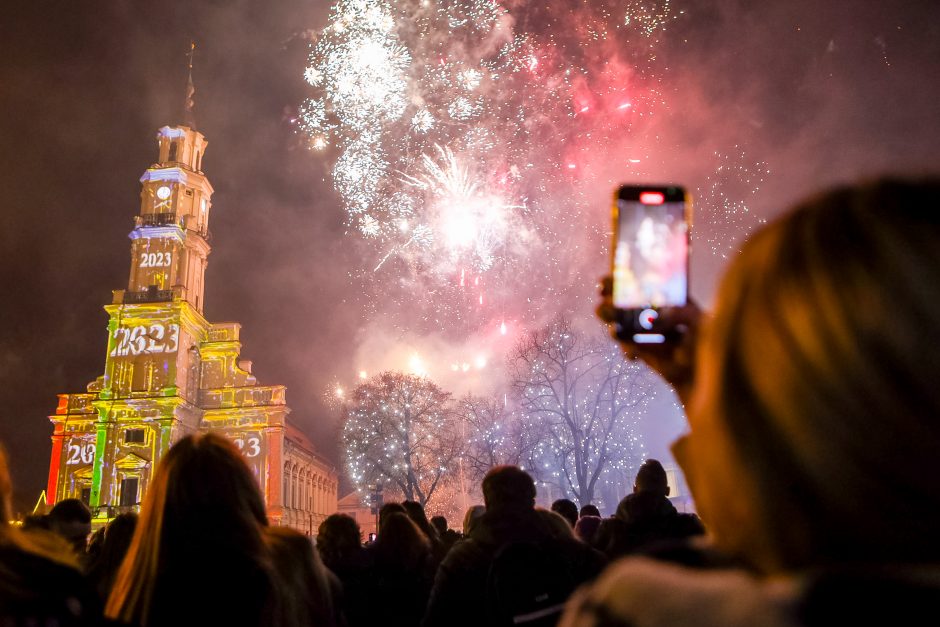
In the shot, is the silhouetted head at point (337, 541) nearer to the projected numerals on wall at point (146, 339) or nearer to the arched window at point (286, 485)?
the projected numerals on wall at point (146, 339)

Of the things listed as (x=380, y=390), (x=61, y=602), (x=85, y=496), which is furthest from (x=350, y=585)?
(x=85, y=496)

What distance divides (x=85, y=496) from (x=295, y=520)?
16.0 metres

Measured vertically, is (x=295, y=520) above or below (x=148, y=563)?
below

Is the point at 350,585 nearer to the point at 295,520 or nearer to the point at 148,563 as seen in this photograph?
the point at 148,563

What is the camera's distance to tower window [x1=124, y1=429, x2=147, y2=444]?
44469mm

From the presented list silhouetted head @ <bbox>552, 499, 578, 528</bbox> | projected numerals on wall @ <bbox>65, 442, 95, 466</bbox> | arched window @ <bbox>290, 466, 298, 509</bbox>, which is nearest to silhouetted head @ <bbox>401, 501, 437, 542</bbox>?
silhouetted head @ <bbox>552, 499, 578, 528</bbox>

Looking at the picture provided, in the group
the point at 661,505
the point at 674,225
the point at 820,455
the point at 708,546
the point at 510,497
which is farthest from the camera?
the point at 661,505

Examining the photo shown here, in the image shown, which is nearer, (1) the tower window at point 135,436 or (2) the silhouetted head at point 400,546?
(2) the silhouetted head at point 400,546

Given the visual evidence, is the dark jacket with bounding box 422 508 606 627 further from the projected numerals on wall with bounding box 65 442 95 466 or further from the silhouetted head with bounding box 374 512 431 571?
the projected numerals on wall with bounding box 65 442 95 466

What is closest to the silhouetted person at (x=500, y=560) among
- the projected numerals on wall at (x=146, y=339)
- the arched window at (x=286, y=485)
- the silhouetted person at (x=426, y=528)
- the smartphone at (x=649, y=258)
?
the smartphone at (x=649, y=258)

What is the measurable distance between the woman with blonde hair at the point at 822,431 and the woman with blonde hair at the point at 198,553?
191 cm

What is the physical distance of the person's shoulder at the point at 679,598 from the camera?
0.76m

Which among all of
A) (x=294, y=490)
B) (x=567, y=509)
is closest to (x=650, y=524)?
(x=567, y=509)

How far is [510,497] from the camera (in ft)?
12.9
